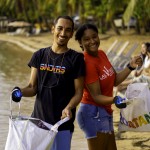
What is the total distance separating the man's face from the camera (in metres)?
3.60

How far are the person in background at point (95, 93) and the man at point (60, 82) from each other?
0.22 meters

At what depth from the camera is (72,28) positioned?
12.0ft

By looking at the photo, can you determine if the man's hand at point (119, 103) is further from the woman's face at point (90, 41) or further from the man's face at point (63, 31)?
the man's face at point (63, 31)

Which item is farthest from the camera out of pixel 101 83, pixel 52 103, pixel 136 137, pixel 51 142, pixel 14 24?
pixel 14 24

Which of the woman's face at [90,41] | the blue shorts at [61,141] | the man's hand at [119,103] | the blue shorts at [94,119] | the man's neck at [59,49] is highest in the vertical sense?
the woman's face at [90,41]

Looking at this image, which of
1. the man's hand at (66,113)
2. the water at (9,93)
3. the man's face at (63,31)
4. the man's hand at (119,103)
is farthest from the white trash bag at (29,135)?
the water at (9,93)

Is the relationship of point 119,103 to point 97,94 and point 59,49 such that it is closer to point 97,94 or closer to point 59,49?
point 97,94

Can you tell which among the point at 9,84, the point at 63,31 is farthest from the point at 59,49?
the point at 9,84

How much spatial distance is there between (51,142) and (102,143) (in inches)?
28.4

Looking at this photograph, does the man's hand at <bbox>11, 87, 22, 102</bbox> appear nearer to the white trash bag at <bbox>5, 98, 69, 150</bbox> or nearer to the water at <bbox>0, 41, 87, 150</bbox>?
the white trash bag at <bbox>5, 98, 69, 150</bbox>

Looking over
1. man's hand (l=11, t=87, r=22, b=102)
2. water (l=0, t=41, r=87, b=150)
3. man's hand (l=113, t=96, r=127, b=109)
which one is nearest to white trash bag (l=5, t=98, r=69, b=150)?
man's hand (l=11, t=87, r=22, b=102)

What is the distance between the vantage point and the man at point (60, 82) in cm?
353

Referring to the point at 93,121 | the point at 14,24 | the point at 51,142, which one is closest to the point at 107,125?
the point at 93,121

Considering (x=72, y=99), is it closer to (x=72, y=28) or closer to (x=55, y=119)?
(x=55, y=119)
